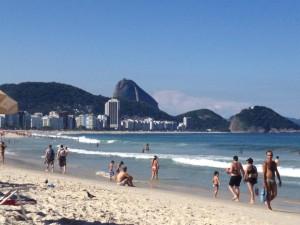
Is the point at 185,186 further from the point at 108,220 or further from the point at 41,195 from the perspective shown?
the point at 108,220

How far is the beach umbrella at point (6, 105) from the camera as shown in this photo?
26.9 feet

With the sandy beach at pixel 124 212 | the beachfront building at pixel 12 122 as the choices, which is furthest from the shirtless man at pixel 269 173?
the beachfront building at pixel 12 122

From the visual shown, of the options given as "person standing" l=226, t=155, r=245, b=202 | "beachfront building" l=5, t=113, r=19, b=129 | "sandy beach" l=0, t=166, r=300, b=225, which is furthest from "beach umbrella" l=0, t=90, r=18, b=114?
"beachfront building" l=5, t=113, r=19, b=129

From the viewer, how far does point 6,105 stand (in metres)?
8.30

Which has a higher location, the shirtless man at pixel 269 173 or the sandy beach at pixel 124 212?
the shirtless man at pixel 269 173

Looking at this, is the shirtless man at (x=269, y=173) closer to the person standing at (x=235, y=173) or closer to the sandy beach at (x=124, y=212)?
the sandy beach at (x=124, y=212)

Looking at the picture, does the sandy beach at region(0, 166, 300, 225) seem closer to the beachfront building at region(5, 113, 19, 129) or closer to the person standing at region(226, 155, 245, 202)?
the person standing at region(226, 155, 245, 202)

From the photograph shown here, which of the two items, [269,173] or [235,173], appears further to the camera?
[235,173]

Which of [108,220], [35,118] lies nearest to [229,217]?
[108,220]

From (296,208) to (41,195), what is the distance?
642 cm

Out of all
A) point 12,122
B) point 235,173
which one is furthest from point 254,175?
point 12,122

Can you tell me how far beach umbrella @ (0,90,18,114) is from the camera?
8195mm

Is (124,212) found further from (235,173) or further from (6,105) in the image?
(235,173)

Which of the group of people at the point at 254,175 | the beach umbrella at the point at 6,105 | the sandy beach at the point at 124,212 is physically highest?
the beach umbrella at the point at 6,105
